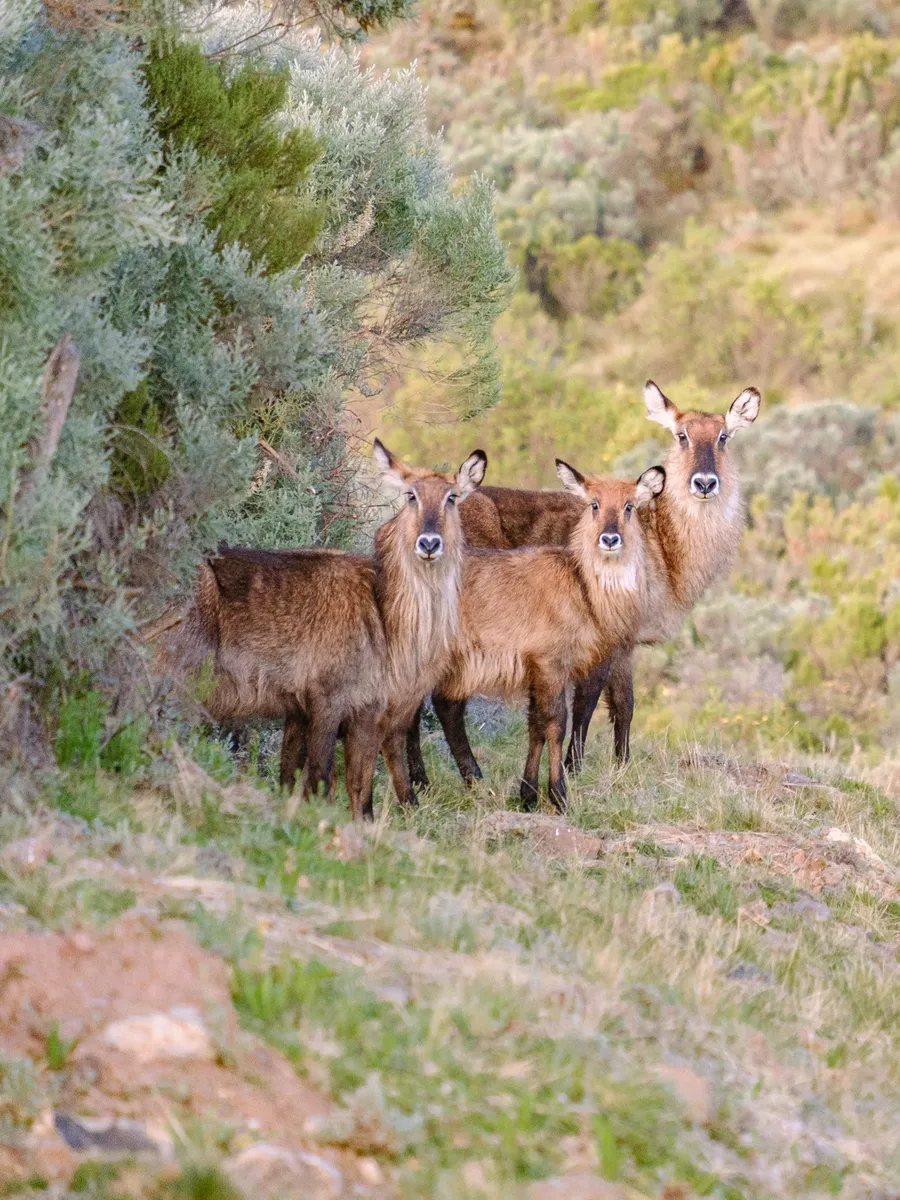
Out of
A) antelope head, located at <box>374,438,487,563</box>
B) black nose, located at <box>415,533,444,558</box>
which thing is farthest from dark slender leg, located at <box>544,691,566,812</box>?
black nose, located at <box>415,533,444,558</box>

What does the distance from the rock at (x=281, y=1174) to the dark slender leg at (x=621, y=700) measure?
6.26 metres

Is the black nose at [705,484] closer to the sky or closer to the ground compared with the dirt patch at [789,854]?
closer to the sky

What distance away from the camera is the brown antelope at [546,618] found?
864cm

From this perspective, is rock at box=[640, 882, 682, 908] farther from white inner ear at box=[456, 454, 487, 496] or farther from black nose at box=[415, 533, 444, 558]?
white inner ear at box=[456, 454, 487, 496]

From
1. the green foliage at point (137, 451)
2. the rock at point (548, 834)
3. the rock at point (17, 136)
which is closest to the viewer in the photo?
the rock at point (17, 136)

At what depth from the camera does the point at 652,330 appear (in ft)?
95.5

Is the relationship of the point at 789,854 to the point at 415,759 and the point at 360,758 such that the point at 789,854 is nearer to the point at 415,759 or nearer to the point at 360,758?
the point at 360,758

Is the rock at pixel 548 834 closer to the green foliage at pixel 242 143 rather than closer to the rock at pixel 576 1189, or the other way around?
the green foliage at pixel 242 143

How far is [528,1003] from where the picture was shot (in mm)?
4316

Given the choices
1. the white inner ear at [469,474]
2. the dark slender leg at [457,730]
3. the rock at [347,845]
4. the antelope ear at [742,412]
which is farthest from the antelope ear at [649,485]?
the rock at [347,845]

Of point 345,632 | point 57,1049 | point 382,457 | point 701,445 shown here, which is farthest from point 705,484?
point 57,1049

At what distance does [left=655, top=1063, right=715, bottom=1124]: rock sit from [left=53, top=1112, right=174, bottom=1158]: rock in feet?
4.16

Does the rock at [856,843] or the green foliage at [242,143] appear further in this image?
the rock at [856,843]

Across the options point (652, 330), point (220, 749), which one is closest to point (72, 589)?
point (220, 749)
